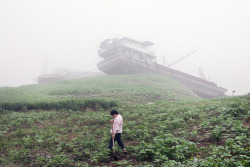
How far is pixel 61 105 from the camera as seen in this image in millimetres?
18312

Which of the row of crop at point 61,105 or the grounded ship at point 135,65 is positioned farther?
the grounded ship at point 135,65

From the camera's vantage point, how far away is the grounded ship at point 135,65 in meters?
51.3

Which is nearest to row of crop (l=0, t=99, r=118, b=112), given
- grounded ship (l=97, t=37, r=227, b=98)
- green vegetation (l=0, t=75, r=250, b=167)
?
green vegetation (l=0, t=75, r=250, b=167)

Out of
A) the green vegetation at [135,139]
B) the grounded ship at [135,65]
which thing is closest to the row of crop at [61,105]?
the green vegetation at [135,139]

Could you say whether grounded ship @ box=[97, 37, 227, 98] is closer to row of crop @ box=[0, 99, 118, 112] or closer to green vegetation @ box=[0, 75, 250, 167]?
row of crop @ box=[0, 99, 118, 112]

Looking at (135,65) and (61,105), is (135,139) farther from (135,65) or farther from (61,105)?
(135,65)

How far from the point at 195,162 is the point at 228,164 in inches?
37.8

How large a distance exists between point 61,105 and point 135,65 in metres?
36.5

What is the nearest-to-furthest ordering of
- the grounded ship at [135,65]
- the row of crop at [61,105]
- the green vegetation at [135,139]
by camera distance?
the green vegetation at [135,139]
the row of crop at [61,105]
the grounded ship at [135,65]

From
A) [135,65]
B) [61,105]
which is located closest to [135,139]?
[61,105]

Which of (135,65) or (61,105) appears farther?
(135,65)

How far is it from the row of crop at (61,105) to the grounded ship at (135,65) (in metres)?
33.3

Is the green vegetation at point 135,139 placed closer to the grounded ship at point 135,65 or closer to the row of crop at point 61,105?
the row of crop at point 61,105

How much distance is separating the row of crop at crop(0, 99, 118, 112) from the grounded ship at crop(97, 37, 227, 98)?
109ft
